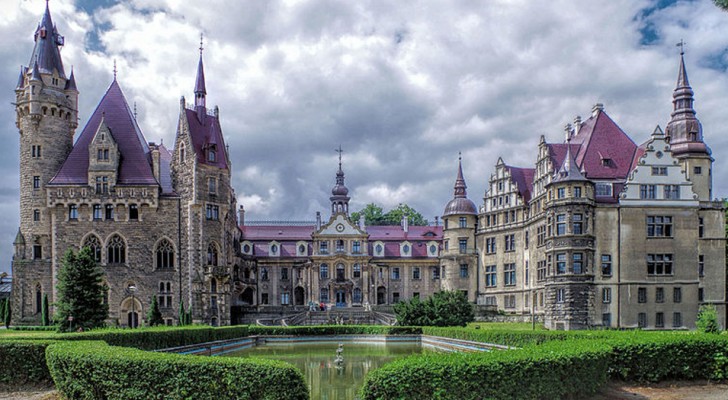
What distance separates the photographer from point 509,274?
2295 inches

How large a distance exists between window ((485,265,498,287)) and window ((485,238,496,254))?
143cm

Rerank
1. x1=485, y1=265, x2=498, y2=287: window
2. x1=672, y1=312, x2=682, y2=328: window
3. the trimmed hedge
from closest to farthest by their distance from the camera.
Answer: the trimmed hedge < x1=672, y1=312, x2=682, y2=328: window < x1=485, y1=265, x2=498, y2=287: window

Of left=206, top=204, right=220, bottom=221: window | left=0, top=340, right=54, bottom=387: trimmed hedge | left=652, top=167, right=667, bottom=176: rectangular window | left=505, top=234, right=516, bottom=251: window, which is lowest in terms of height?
left=0, top=340, right=54, bottom=387: trimmed hedge

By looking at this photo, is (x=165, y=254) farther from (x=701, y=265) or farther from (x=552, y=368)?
(x=552, y=368)

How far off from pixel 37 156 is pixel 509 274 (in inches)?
1699

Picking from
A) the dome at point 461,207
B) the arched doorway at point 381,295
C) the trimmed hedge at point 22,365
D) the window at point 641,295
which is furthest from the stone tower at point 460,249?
the trimmed hedge at point 22,365

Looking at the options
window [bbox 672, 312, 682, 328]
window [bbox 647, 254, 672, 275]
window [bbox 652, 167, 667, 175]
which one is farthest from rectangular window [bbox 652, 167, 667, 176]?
window [bbox 672, 312, 682, 328]

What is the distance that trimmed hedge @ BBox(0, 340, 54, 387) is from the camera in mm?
20484

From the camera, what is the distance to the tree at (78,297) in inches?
1508

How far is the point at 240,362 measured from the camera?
1455 cm

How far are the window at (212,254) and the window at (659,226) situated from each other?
3541 cm

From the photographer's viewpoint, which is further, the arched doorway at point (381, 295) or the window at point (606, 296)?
the arched doorway at point (381, 295)

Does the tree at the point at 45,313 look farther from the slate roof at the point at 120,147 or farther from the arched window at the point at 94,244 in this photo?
the slate roof at the point at 120,147

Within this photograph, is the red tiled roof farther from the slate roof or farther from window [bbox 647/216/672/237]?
window [bbox 647/216/672/237]
